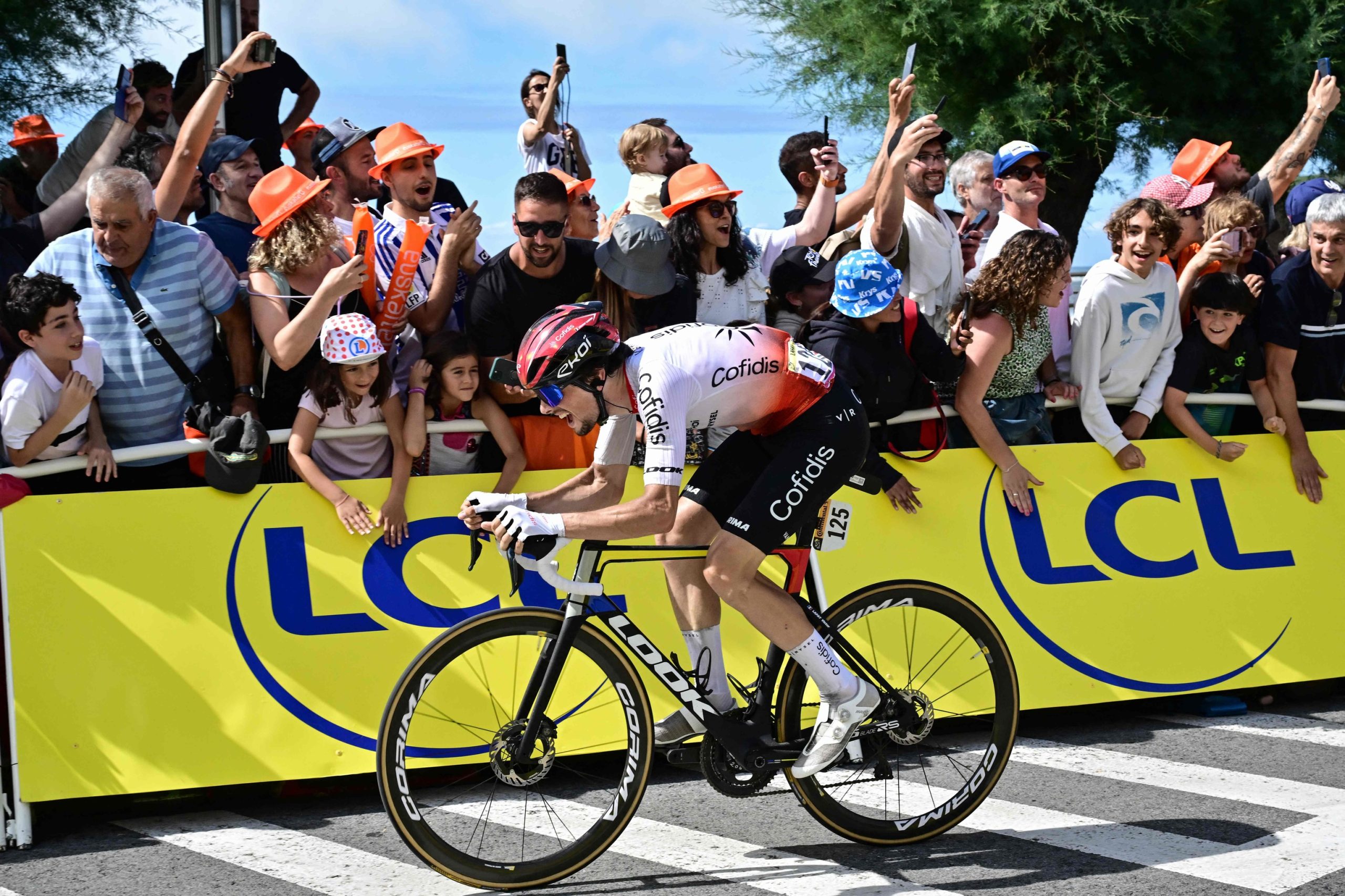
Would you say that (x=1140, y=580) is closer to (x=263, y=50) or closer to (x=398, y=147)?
(x=398, y=147)

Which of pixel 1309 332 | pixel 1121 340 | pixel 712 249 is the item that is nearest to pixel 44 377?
pixel 712 249

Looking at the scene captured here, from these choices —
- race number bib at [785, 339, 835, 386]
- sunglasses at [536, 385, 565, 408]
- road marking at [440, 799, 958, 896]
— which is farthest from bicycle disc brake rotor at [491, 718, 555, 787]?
race number bib at [785, 339, 835, 386]

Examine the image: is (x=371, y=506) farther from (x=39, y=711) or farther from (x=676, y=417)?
(x=676, y=417)

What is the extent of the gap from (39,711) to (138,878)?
889 mm

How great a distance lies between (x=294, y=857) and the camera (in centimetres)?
487

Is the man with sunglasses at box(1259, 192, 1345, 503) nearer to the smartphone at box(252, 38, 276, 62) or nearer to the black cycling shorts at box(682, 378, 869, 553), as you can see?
the black cycling shorts at box(682, 378, 869, 553)

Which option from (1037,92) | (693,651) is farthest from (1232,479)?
(1037,92)

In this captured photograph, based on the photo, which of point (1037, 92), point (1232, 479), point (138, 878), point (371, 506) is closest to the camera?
point (138, 878)

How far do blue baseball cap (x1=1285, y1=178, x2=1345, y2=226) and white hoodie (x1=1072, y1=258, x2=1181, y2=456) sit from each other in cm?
216

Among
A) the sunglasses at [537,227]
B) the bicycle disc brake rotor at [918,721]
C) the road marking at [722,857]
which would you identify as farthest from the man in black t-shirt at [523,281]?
the bicycle disc brake rotor at [918,721]

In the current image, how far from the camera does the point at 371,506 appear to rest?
5648mm

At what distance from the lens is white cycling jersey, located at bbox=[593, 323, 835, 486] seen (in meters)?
4.32

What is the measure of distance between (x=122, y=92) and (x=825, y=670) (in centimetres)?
451

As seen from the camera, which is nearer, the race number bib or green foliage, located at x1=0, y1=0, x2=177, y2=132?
the race number bib
